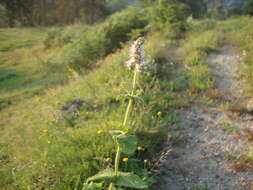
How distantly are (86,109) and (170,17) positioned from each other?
22.2ft

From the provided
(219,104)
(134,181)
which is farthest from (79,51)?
(134,181)

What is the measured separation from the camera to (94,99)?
564 centimetres

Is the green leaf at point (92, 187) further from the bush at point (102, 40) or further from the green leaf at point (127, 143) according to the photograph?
the bush at point (102, 40)

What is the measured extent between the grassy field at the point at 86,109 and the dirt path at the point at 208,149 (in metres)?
0.30

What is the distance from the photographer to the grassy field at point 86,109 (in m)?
3.24

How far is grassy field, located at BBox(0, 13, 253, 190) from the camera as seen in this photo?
324 centimetres

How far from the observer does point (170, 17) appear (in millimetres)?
10398

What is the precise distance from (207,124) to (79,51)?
6451 millimetres

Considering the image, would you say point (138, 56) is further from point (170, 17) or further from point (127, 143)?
point (170, 17)

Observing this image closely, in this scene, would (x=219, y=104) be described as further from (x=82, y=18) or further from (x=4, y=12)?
(x=82, y=18)

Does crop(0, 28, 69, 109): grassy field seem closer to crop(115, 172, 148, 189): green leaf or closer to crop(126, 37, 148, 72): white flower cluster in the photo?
crop(115, 172, 148, 189): green leaf

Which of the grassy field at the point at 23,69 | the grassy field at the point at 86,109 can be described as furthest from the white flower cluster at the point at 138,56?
the grassy field at the point at 23,69

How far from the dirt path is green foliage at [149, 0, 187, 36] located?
5.00 m

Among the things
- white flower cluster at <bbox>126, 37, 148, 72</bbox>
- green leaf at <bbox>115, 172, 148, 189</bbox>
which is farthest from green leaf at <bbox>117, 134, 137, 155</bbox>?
white flower cluster at <bbox>126, 37, 148, 72</bbox>
